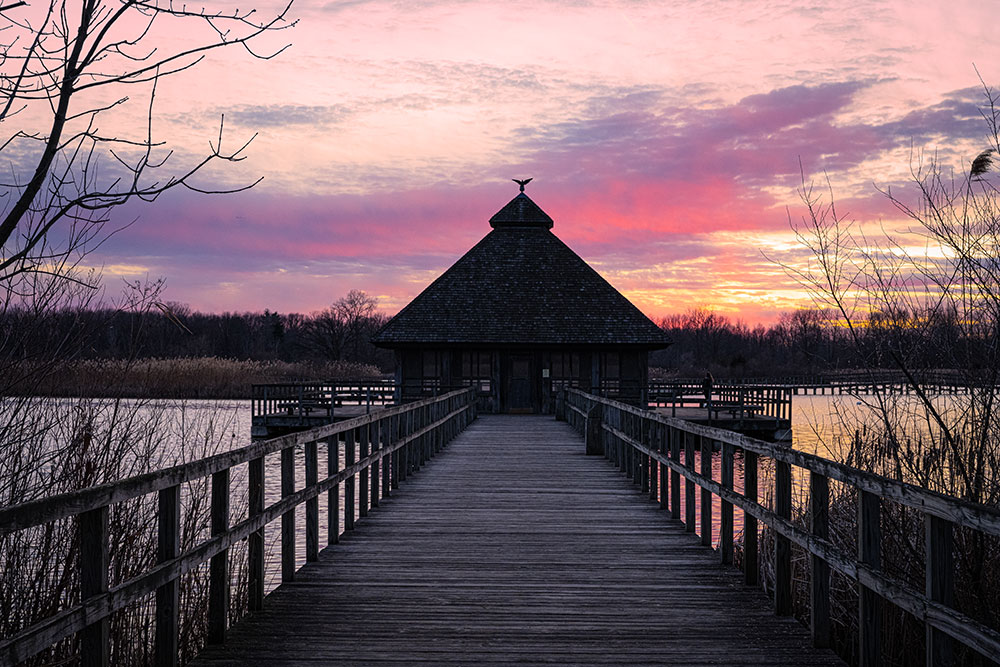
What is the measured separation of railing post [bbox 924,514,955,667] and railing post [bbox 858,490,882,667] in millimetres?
712

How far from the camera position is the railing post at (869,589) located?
14.8ft

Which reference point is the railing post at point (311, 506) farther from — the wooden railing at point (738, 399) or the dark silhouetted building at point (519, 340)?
the dark silhouetted building at point (519, 340)

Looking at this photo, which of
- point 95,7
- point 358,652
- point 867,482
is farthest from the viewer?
point 358,652

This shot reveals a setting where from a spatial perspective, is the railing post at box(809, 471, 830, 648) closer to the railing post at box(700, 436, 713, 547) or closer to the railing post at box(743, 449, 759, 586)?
the railing post at box(743, 449, 759, 586)

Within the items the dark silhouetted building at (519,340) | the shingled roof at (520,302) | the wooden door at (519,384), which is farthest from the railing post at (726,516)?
the wooden door at (519,384)

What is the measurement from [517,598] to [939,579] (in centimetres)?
320

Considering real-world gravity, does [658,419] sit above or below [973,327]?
below

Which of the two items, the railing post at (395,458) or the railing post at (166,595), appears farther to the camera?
the railing post at (395,458)

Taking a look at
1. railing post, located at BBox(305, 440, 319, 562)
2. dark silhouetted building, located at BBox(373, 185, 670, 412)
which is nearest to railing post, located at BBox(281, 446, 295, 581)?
railing post, located at BBox(305, 440, 319, 562)

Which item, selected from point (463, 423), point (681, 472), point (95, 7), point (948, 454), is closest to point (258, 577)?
point (95, 7)

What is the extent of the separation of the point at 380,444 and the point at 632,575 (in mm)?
4760

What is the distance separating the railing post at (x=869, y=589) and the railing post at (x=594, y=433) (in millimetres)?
11888

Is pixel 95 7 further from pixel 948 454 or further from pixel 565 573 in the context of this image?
pixel 948 454

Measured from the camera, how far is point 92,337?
28.6ft
